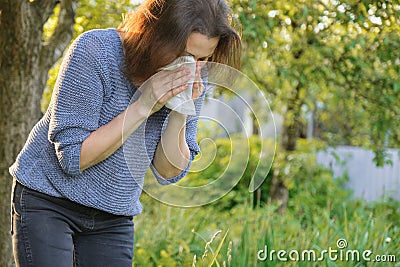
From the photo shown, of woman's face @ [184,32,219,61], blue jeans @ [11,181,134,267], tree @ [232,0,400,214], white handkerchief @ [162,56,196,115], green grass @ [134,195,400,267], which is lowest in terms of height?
green grass @ [134,195,400,267]

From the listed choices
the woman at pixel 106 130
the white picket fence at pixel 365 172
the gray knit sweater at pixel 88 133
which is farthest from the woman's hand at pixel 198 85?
the white picket fence at pixel 365 172

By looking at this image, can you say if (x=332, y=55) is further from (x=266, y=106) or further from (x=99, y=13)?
(x=266, y=106)

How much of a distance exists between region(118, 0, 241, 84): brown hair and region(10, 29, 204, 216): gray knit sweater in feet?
0.18

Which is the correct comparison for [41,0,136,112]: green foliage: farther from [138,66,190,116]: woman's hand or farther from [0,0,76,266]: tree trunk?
[138,66,190,116]: woman's hand

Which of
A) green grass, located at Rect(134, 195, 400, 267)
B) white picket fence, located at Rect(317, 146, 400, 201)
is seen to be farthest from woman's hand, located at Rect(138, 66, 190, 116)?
white picket fence, located at Rect(317, 146, 400, 201)

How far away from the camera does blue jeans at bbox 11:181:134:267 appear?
6.01ft

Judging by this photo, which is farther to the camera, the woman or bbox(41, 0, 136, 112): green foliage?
bbox(41, 0, 136, 112): green foliage

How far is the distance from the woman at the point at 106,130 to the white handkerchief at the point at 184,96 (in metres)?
0.02

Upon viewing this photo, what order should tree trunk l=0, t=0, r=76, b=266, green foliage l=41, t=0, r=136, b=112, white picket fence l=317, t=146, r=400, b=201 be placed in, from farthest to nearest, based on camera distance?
white picket fence l=317, t=146, r=400, b=201 < green foliage l=41, t=0, r=136, b=112 < tree trunk l=0, t=0, r=76, b=266

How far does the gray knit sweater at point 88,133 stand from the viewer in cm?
176

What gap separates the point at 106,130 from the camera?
1759 millimetres

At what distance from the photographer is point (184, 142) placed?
2.00m

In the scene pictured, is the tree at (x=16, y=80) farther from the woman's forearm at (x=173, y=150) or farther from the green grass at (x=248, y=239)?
the woman's forearm at (x=173, y=150)

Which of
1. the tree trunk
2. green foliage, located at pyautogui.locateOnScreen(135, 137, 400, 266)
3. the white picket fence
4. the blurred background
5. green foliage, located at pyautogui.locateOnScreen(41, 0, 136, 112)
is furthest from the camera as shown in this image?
the white picket fence
